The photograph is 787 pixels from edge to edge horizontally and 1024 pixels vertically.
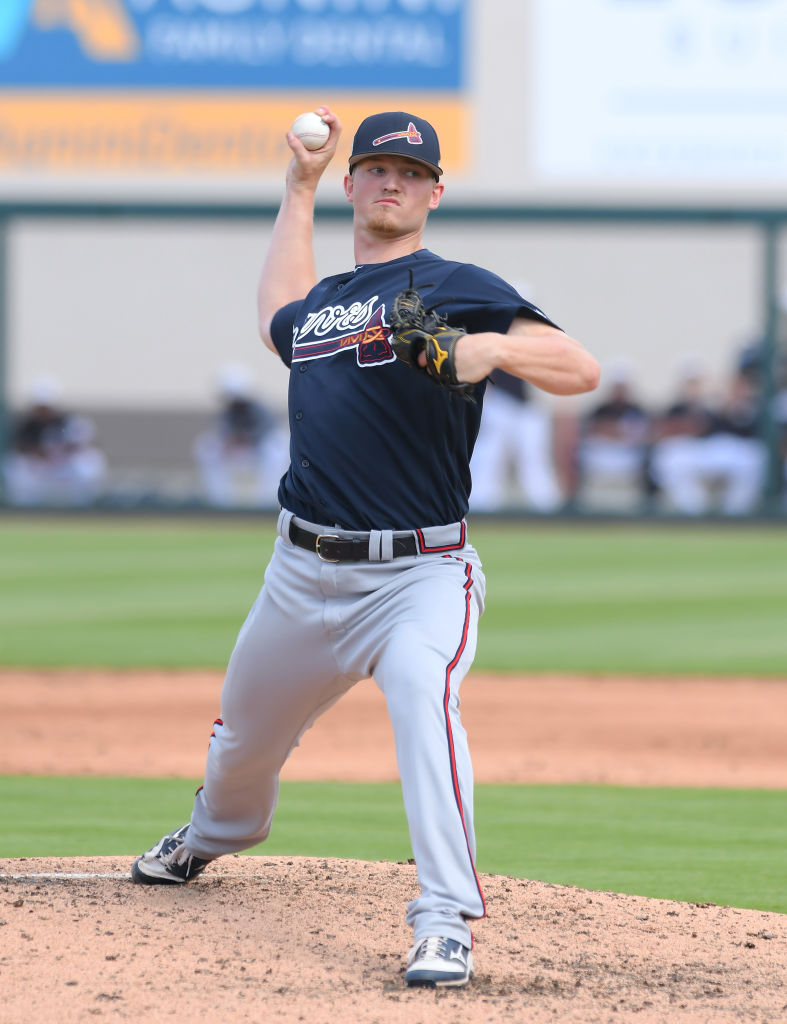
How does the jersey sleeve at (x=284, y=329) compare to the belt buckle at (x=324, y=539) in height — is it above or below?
above

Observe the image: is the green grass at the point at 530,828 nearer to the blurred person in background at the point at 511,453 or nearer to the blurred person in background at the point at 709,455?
the blurred person in background at the point at 511,453

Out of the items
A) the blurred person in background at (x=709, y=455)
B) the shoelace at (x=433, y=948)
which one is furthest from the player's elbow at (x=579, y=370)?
the blurred person in background at (x=709, y=455)

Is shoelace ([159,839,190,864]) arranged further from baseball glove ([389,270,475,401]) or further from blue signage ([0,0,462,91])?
blue signage ([0,0,462,91])

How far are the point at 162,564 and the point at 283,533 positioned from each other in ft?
29.0

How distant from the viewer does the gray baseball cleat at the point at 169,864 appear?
3.74 meters

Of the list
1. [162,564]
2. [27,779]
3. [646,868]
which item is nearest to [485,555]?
[162,564]

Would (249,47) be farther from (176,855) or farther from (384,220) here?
(176,855)

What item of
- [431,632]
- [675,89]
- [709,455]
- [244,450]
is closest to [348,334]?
[431,632]

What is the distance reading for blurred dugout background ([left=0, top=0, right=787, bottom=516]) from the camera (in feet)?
51.0

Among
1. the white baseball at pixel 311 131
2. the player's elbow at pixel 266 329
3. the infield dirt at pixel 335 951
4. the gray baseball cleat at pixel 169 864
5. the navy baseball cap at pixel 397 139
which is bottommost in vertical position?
the infield dirt at pixel 335 951

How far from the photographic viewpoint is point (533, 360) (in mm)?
3100

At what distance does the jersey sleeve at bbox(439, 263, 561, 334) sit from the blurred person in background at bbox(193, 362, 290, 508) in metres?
12.3

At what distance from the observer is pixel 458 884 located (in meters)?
3.07

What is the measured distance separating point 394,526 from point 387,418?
0.23m
